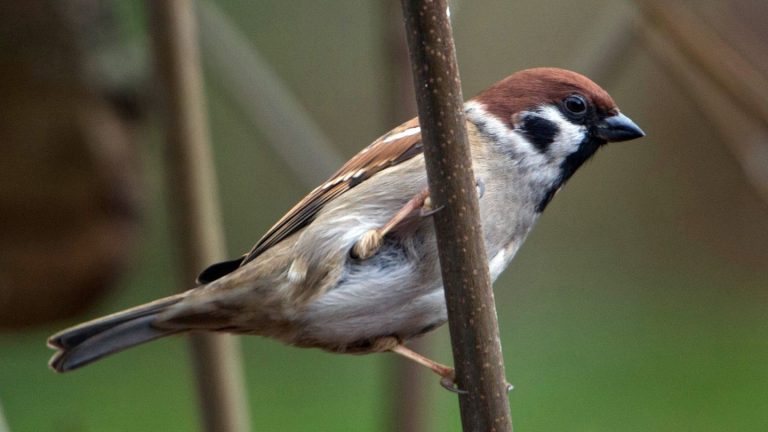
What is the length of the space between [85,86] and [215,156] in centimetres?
379

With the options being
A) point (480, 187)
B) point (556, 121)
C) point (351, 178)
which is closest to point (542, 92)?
point (556, 121)

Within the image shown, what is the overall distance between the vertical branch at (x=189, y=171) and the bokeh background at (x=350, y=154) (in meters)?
0.13

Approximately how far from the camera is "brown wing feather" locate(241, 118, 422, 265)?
9.97ft

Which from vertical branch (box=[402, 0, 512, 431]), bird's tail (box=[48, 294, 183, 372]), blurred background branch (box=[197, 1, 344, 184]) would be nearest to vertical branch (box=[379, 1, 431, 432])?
blurred background branch (box=[197, 1, 344, 184])

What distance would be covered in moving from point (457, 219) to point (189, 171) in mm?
1011

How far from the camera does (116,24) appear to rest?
427 cm

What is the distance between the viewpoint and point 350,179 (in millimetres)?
3061

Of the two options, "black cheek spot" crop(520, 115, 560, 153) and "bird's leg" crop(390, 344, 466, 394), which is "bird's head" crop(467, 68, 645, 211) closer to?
"black cheek spot" crop(520, 115, 560, 153)

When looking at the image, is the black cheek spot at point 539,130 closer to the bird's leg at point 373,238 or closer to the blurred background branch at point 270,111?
the bird's leg at point 373,238

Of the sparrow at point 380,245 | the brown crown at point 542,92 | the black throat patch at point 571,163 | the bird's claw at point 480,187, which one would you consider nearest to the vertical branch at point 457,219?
the sparrow at point 380,245

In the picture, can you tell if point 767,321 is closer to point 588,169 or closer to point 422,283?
point 588,169

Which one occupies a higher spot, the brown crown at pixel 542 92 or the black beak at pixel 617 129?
the brown crown at pixel 542 92

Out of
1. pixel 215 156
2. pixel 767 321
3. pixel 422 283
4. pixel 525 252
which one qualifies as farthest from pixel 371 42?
pixel 422 283

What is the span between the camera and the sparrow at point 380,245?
2.83 meters
